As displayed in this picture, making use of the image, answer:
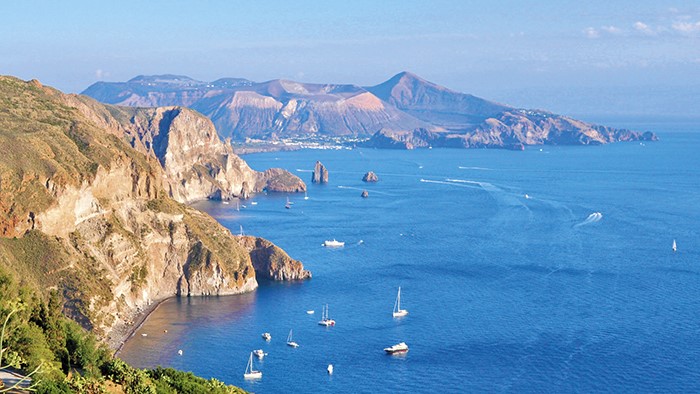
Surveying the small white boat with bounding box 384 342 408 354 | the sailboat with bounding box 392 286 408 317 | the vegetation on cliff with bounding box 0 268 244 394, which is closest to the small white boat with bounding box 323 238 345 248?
the sailboat with bounding box 392 286 408 317

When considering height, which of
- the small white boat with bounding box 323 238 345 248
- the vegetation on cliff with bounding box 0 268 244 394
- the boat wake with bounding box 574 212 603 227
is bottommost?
the small white boat with bounding box 323 238 345 248

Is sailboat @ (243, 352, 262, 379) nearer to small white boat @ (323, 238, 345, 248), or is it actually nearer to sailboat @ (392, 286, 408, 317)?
sailboat @ (392, 286, 408, 317)

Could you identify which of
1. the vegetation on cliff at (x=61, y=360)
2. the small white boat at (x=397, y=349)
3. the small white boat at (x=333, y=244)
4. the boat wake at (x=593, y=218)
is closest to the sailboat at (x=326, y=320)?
the small white boat at (x=397, y=349)

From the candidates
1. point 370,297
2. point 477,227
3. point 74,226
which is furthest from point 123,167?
point 477,227

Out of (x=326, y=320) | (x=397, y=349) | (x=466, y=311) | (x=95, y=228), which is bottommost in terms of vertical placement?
(x=397, y=349)

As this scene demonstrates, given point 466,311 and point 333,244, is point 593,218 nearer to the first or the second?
point 333,244

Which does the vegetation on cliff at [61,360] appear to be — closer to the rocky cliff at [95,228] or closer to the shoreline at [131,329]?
the shoreline at [131,329]

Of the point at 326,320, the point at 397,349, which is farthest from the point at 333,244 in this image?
the point at 397,349
